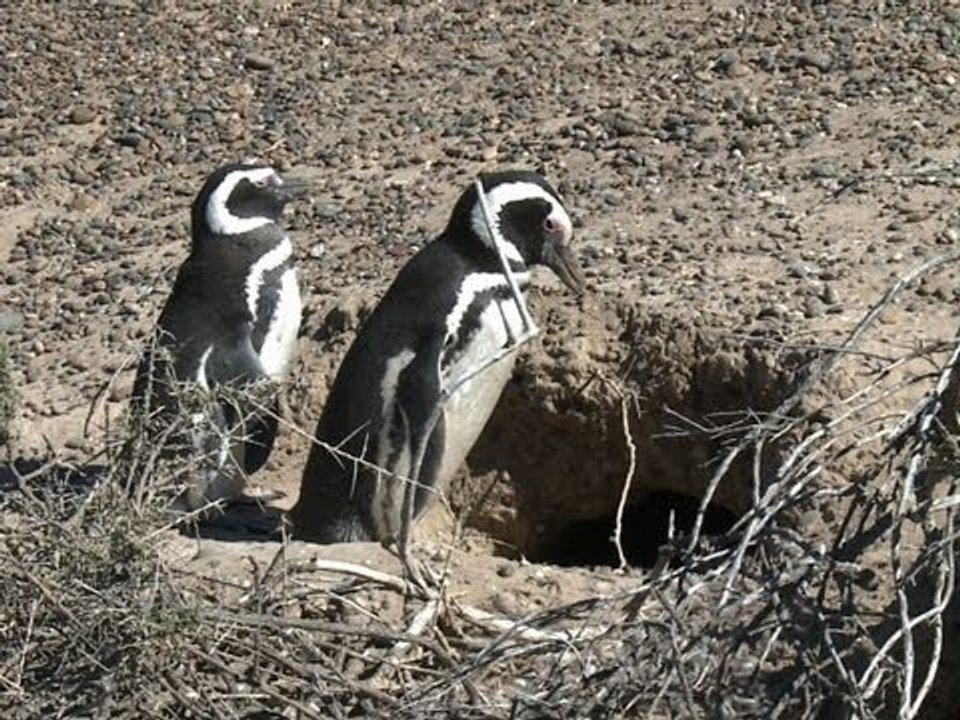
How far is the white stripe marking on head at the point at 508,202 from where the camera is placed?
6.17 meters

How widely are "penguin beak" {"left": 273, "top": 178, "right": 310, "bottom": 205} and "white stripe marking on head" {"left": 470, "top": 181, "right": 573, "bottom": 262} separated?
916 mm

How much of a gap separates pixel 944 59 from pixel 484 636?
3.42 meters

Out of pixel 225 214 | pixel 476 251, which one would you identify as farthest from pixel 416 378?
pixel 225 214

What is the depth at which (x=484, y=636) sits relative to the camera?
185 inches

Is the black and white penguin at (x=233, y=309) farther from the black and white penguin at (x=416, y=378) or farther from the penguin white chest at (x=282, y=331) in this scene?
the black and white penguin at (x=416, y=378)

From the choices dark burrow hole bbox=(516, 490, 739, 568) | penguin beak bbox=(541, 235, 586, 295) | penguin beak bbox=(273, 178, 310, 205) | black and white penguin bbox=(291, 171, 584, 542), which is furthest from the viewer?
penguin beak bbox=(273, 178, 310, 205)

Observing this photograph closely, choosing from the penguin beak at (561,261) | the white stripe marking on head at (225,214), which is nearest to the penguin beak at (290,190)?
the white stripe marking on head at (225,214)

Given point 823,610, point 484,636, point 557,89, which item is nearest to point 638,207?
point 557,89

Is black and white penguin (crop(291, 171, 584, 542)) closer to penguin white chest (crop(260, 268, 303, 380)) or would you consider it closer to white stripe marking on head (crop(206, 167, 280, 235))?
penguin white chest (crop(260, 268, 303, 380))

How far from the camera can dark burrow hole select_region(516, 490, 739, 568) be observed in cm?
669

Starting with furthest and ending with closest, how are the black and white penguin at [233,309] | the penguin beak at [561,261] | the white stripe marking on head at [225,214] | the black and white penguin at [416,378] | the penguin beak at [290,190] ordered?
the penguin beak at [290,190]
the white stripe marking on head at [225,214]
the black and white penguin at [233,309]
the penguin beak at [561,261]
the black and white penguin at [416,378]

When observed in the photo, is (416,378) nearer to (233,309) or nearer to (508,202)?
(508,202)

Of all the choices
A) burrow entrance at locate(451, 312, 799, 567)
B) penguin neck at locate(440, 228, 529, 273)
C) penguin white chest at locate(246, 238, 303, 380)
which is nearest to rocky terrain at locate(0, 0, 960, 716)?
burrow entrance at locate(451, 312, 799, 567)

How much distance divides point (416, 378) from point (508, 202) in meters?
0.52
